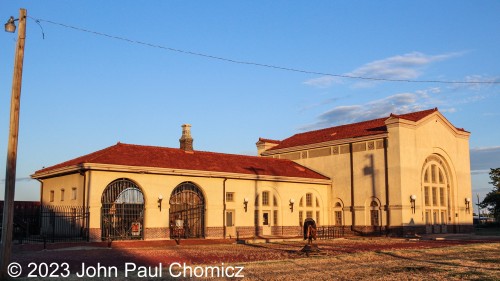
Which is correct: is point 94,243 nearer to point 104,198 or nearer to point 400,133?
point 104,198

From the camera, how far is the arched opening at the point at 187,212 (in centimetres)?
3350

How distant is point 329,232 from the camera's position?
40.1 meters

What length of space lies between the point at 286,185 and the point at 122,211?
13462 mm

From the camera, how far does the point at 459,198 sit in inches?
1736

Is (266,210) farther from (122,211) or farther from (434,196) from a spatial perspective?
(434,196)

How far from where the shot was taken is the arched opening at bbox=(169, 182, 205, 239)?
110 ft

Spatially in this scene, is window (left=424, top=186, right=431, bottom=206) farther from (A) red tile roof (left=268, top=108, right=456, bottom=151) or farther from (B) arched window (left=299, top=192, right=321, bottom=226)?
(B) arched window (left=299, top=192, right=321, bottom=226)

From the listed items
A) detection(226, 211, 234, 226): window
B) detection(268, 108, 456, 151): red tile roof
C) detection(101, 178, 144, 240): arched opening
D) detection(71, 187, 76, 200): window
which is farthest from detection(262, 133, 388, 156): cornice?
detection(71, 187, 76, 200): window

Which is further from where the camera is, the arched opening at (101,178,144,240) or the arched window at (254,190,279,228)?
the arched window at (254,190,279,228)

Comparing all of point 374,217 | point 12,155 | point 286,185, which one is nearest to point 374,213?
point 374,217

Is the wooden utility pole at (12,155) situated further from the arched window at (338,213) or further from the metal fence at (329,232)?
the arched window at (338,213)

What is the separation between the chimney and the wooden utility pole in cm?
2430

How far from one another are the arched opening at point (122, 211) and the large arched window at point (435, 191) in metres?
21.7

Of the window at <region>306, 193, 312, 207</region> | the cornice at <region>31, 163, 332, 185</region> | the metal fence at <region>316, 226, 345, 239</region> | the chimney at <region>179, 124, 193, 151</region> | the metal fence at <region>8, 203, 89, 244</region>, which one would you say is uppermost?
the chimney at <region>179, 124, 193, 151</region>
